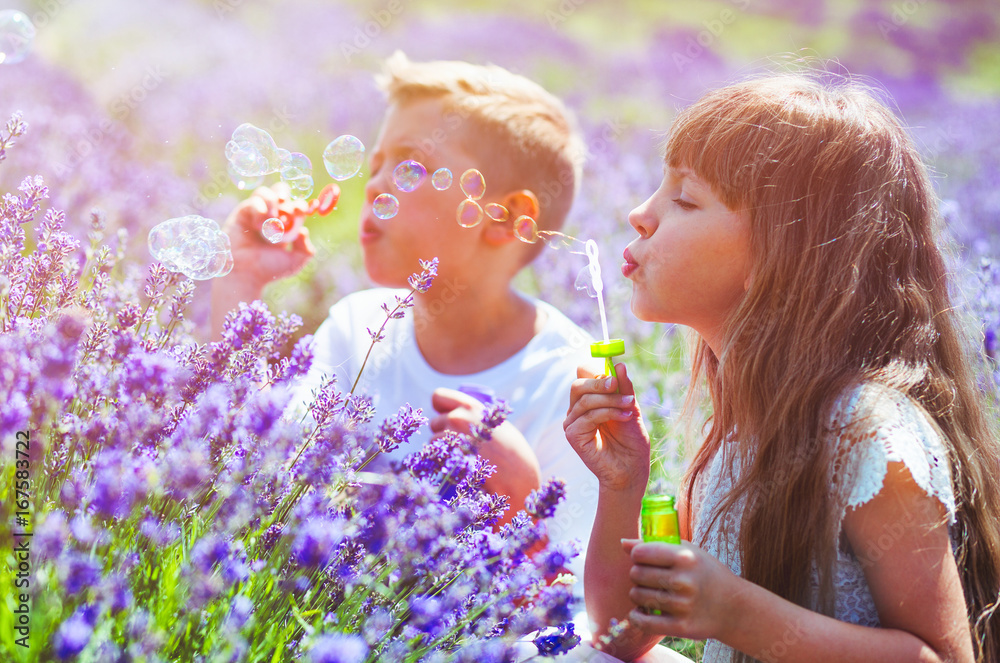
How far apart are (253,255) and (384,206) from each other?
1.55 ft

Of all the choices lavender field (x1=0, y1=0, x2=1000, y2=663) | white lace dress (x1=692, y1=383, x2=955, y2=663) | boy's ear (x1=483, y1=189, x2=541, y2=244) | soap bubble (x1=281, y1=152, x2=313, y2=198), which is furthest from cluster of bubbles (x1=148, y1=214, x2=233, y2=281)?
white lace dress (x1=692, y1=383, x2=955, y2=663)

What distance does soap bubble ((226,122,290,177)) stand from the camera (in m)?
1.99

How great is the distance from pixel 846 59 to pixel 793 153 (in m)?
8.37

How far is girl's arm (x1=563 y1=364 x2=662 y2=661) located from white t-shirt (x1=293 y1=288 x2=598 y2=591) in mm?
565

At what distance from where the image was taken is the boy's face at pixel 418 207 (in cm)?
219

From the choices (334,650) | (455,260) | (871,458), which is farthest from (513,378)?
(334,650)

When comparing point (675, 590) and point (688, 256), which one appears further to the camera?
point (688, 256)

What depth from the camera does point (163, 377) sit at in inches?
36.4

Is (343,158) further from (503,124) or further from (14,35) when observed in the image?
(14,35)

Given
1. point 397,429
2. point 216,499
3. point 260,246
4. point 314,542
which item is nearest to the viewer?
point 314,542

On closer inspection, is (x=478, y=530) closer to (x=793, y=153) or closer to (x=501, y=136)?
(x=793, y=153)

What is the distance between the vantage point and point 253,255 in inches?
90.2

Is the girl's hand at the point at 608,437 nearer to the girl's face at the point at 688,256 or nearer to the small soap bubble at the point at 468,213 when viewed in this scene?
the girl's face at the point at 688,256

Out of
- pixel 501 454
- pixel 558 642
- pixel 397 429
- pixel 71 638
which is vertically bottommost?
pixel 71 638
